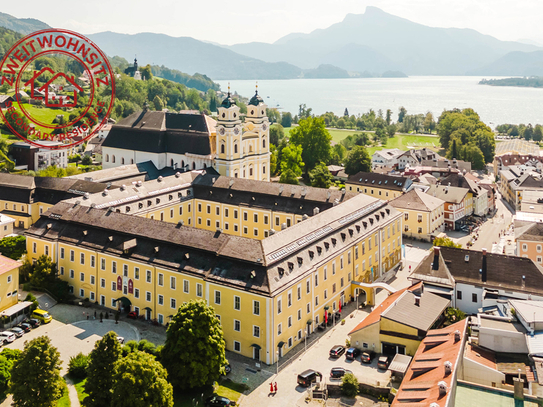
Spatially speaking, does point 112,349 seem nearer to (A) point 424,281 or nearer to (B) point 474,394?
(B) point 474,394

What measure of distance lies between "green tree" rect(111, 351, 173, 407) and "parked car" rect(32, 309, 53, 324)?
15673 mm

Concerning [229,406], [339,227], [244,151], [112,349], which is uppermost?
[244,151]

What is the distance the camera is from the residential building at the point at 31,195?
59250 millimetres

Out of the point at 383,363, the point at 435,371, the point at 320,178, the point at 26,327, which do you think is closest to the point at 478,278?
the point at 383,363

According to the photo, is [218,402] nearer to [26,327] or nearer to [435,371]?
[435,371]

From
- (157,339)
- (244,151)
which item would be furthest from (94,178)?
(157,339)

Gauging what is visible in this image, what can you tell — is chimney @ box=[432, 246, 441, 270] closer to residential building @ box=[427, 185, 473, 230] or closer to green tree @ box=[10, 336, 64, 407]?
green tree @ box=[10, 336, 64, 407]

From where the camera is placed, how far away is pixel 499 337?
109 feet

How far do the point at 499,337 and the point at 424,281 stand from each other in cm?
954

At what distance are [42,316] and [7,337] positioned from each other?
343cm

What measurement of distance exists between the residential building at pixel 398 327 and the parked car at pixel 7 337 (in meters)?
24.5

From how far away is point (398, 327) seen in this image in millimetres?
35969

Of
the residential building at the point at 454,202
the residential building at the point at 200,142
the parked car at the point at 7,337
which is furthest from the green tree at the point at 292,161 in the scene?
the parked car at the point at 7,337

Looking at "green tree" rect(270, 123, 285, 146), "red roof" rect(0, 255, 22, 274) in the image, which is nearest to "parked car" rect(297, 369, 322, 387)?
"red roof" rect(0, 255, 22, 274)
